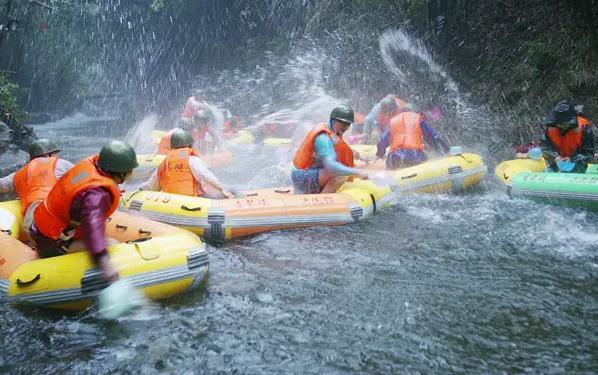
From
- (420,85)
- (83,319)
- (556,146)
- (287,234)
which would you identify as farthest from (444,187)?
(420,85)

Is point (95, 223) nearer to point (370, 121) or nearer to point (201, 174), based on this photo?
point (201, 174)

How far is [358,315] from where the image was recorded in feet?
13.0

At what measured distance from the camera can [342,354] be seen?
3439 mm

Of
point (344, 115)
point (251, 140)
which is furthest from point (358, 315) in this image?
point (251, 140)

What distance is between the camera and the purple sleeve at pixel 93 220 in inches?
142

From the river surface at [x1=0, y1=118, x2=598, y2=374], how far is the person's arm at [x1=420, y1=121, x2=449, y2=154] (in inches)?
93.3

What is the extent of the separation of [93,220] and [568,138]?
6.38 metres

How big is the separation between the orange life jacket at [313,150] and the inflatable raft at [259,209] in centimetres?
41

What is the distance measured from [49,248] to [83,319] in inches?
25.5

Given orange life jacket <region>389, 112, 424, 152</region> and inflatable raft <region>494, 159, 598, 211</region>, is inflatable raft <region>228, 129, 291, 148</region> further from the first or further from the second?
inflatable raft <region>494, 159, 598, 211</region>

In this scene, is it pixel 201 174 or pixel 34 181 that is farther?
pixel 201 174

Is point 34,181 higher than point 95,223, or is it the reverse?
point 34,181

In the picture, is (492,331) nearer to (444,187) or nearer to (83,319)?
(83,319)

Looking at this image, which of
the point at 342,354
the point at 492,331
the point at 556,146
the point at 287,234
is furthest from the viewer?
the point at 556,146
